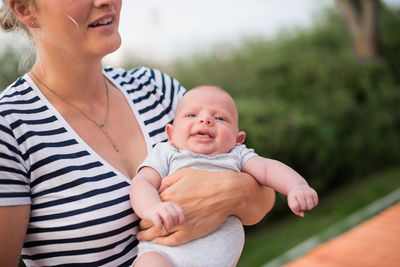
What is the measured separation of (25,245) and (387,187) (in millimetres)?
4724

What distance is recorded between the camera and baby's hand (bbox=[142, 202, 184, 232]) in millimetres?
1074

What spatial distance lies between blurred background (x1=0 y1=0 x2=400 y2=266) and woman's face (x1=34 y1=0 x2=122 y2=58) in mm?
1951

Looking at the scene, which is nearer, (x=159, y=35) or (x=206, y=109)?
(x=206, y=109)

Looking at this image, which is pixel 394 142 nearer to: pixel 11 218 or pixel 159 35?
pixel 159 35

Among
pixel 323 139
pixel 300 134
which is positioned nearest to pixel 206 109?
pixel 300 134

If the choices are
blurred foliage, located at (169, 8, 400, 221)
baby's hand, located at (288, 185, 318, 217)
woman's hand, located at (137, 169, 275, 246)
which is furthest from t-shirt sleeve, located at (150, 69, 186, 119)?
blurred foliage, located at (169, 8, 400, 221)

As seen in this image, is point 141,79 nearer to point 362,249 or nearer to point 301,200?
point 301,200

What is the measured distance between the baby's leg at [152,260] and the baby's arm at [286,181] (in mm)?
370

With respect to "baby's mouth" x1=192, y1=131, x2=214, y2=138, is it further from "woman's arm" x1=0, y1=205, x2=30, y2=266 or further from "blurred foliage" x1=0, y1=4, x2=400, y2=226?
"blurred foliage" x1=0, y1=4, x2=400, y2=226

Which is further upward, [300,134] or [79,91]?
[79,91]

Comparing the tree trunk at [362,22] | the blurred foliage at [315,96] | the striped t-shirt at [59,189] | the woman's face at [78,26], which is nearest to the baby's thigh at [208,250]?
the striped t-shirt at [59,189]

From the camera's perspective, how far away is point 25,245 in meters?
1.21

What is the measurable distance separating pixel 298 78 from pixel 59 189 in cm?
421

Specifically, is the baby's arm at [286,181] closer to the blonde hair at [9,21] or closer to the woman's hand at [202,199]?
the woman's hand at [202,199]
